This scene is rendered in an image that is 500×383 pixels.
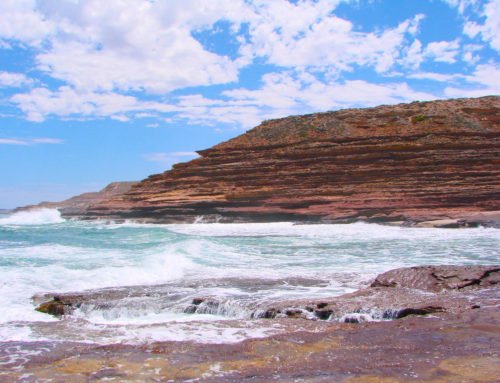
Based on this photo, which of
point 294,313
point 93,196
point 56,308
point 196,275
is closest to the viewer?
point 294,313

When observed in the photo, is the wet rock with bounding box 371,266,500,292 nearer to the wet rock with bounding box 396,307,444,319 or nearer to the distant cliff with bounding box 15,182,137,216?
the wet rock with bounding box 396,307,444,319

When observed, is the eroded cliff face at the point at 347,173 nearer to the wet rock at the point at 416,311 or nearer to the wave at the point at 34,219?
the wave at the point at 34,219

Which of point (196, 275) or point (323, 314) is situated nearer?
point (323, 314)

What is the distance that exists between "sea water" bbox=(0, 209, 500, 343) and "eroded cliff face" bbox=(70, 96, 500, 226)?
6246 mm

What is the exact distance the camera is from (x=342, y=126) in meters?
41.0

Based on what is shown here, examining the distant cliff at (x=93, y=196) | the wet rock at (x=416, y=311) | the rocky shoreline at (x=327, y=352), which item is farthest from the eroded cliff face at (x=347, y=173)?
the distant cliff at (x=93, y=196)

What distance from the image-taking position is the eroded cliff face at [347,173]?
102 feet

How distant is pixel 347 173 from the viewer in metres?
35.0

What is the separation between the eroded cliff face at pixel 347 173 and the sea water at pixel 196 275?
246 inches

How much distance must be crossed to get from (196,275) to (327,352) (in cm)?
705

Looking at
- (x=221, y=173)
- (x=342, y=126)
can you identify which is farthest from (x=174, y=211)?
(x=342, y=126)

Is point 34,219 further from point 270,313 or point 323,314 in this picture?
point 323,314

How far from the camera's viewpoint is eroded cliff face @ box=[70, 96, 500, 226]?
102 feet

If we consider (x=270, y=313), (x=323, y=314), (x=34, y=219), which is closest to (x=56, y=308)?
(x=270, y=313)
